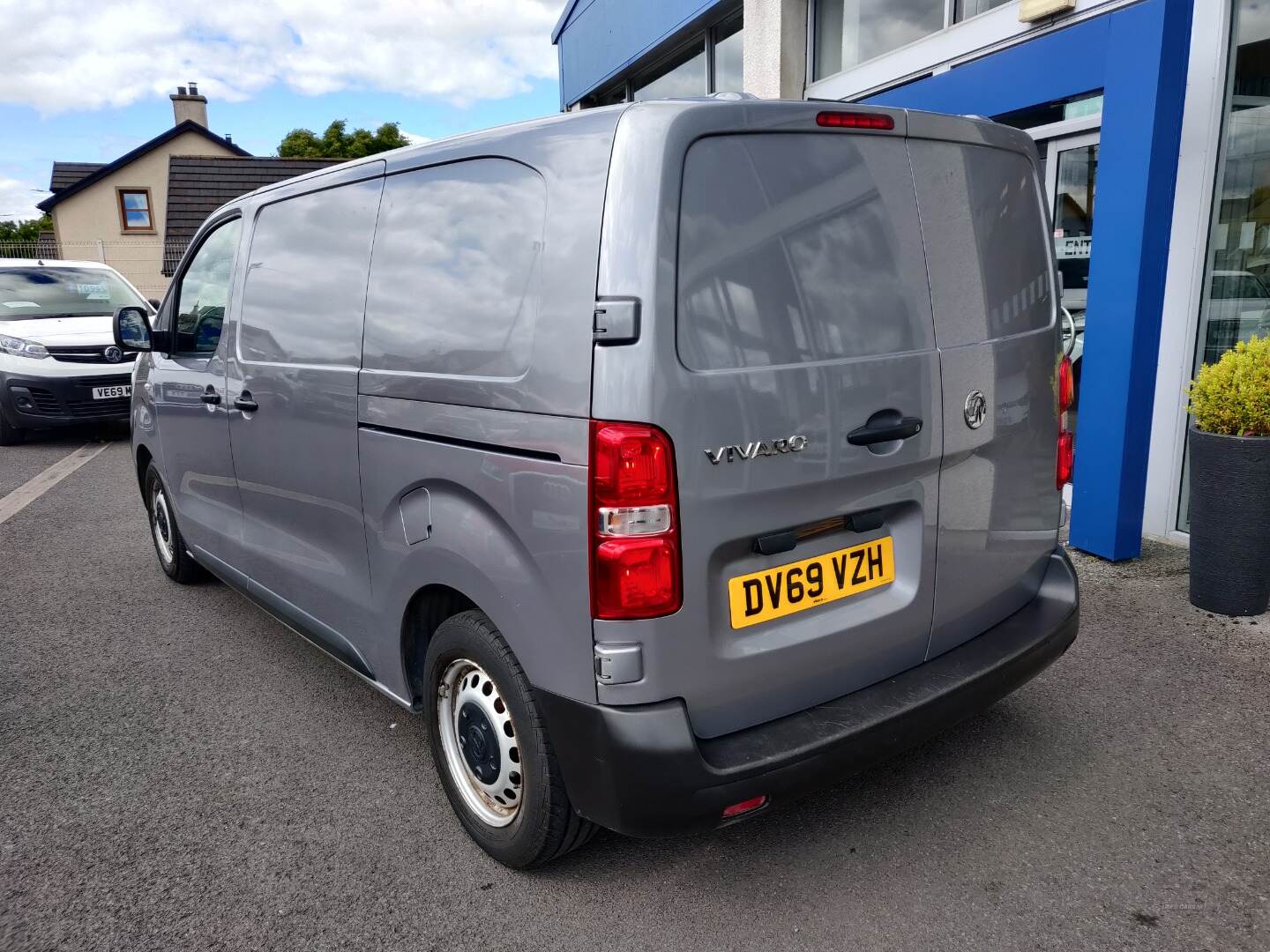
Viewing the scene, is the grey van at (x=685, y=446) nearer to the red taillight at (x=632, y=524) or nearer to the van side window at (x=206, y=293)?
the red taillight at (x=632, y=524)

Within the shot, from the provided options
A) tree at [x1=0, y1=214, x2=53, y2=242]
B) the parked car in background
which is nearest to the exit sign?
the parked car in background

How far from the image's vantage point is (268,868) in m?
2.60

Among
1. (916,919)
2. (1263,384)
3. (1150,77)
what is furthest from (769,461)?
(1150,77)

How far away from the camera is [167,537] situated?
5105mm

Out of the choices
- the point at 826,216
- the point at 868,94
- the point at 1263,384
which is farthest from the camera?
the point at 868,94

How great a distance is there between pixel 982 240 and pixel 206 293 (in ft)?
10.5

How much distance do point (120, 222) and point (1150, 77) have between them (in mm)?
36704

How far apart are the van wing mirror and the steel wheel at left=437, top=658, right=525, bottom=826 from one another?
2.58 meters

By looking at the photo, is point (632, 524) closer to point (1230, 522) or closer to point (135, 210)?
point (1230, 522)

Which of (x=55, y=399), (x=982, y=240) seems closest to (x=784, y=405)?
(x=982, y=240)

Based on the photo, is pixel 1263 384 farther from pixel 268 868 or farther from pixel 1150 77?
pixel 268 868

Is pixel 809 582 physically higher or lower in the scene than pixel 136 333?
lower

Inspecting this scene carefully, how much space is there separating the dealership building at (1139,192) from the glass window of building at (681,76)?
4.65 meters

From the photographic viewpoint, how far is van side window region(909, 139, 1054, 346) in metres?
2.42
